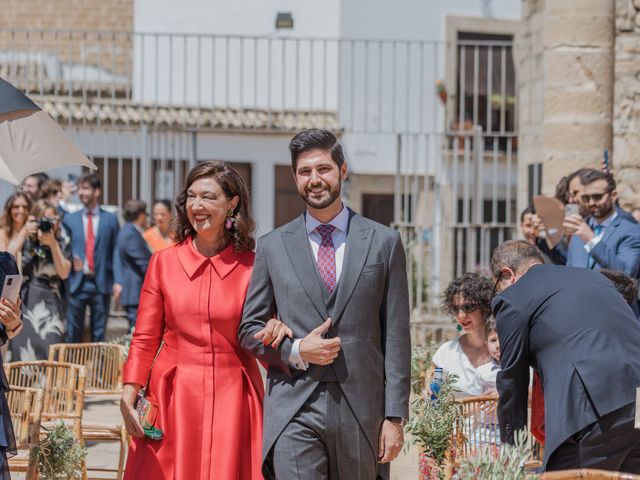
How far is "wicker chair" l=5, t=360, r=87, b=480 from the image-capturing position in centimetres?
600

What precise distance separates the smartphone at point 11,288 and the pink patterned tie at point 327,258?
120cm

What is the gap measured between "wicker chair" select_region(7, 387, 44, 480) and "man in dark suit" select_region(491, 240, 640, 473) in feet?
6.76

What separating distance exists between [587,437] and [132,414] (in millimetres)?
1746

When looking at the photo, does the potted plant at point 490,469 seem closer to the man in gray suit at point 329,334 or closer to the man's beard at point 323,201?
the man in gray suit at point 329,334

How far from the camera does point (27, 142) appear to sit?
493 cm

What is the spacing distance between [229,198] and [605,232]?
2.92 meters

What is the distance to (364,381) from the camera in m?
4.26

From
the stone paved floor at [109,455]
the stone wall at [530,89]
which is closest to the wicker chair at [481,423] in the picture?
the stone paved floor at [109,455]

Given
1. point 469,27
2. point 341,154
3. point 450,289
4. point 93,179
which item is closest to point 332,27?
point 469,27

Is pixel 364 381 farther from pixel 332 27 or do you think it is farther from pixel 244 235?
pixel 332 27

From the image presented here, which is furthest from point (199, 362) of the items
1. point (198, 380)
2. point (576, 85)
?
point (576, 85)

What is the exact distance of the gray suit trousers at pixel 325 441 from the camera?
4.21 meters

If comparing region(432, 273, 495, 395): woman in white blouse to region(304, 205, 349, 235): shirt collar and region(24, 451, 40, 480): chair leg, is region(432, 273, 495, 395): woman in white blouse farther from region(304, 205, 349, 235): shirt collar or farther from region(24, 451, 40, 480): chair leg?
region(24, 451, 40, 480): chair leg

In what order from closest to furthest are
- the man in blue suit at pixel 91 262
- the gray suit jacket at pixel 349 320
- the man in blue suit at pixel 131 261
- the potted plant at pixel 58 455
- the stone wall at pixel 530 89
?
the gray suit jacket at pixel 349 320 → the potted plant at pixel 58 455 → the man in blue suit at pixel 91 262 → the man in blue suit at pixel 131 261 → the stone wall at pixel 530 89
